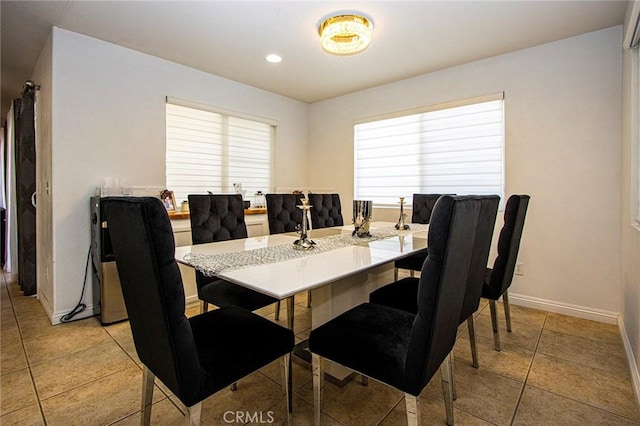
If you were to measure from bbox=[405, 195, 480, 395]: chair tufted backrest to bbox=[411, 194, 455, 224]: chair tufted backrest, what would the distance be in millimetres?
2110

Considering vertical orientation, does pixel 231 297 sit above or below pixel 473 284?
below

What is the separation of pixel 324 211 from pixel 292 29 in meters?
1.54

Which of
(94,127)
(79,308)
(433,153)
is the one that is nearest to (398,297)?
(433,153)

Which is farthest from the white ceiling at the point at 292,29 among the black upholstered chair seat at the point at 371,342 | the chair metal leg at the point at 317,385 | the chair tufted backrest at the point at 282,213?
the chair metal leg at the point at 317,385

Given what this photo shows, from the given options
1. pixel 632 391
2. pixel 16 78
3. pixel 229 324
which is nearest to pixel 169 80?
pixel 16 78

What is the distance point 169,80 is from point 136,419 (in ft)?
9.47

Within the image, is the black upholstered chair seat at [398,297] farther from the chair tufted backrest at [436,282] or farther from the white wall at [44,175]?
the white wall at [44,175]

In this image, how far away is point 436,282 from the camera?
102 cm

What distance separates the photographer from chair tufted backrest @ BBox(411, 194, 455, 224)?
3164mm

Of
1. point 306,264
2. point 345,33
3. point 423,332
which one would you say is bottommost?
point 423,332

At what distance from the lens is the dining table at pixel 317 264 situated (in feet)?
3.80

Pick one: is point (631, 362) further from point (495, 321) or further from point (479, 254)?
point (479, 254)

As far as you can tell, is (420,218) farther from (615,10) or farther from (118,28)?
(118,28)

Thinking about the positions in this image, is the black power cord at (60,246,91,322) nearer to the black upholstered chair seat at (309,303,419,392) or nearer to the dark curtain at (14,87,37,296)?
the dark curtain at (14,87,37,296)
